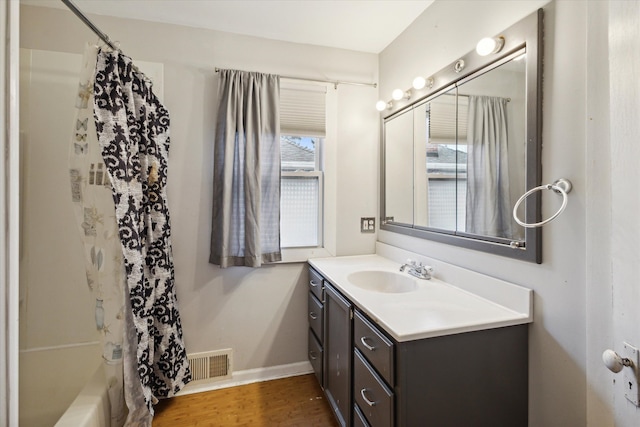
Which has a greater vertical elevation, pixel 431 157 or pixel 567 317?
pixel 431 157

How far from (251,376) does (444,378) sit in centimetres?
158

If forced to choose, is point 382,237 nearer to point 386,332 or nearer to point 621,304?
point 386,332

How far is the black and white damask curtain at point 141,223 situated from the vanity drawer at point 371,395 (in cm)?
109

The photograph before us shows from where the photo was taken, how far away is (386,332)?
1107mm

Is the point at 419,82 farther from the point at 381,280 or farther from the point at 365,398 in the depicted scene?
the point at 365,398

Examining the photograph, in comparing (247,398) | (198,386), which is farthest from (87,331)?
(247,398)

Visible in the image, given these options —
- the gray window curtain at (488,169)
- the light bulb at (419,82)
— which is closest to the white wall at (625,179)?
the gray window curtain at (488,169)

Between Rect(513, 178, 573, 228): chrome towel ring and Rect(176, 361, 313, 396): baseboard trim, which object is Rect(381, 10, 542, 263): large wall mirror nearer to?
Rect(513, 178, 573, 228): chrome towel ring

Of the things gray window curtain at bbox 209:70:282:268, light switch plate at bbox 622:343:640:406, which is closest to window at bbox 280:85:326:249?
gray window curtain at bbox 209:70:282:268

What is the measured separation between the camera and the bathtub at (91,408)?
4.01ft

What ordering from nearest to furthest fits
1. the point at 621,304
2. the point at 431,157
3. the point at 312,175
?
the point at 621,304 < the point at 431,157 < the point at 312,175

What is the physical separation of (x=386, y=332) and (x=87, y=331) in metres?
1.84

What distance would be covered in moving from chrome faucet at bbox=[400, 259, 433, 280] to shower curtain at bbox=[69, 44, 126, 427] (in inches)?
61.5

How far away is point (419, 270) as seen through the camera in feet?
5.72
